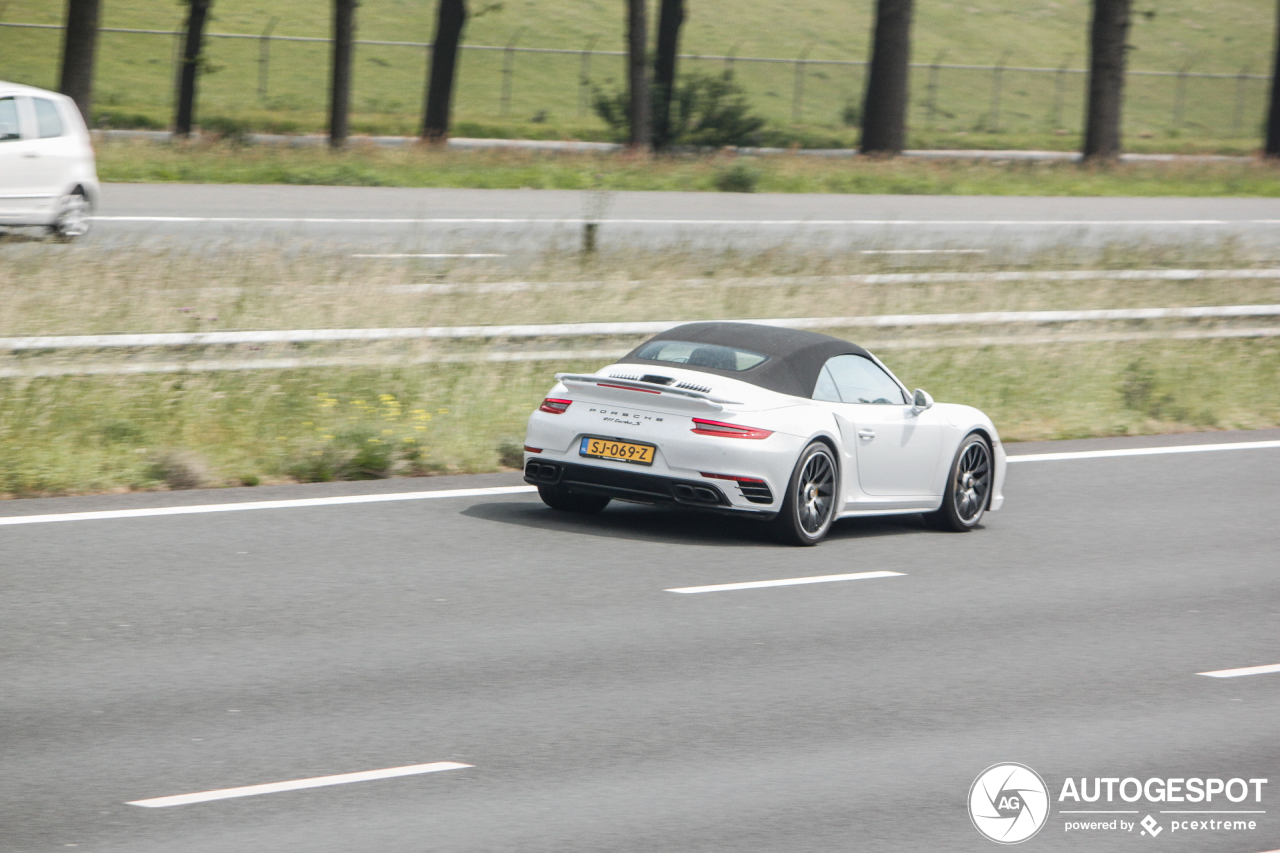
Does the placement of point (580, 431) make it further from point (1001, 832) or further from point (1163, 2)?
point (1163, 2)

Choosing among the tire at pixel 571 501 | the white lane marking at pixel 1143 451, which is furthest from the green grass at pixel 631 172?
the tire at pixel 571 501

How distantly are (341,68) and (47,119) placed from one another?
14.1 m

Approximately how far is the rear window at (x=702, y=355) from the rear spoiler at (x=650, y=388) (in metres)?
0.45

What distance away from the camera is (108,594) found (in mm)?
8273

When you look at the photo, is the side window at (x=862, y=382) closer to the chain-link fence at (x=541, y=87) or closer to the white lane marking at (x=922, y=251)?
the white lane marking at (x=922, y=251)

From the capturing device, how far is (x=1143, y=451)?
14734mm

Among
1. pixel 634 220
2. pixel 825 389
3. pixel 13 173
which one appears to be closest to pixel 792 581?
pixel 825 389

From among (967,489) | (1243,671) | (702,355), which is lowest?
(1243,671)

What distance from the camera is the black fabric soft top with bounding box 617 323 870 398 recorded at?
10.2m

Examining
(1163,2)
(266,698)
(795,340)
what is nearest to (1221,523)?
→ (795,340)

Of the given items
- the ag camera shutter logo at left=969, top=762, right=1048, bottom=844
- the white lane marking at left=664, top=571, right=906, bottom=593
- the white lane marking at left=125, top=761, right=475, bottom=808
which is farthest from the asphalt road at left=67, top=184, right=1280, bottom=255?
the ag camera shutter logo at left=969, top=762, right=1048, bottom=844

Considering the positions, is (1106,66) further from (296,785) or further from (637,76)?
(296,785)

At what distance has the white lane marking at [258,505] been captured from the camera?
989 cm

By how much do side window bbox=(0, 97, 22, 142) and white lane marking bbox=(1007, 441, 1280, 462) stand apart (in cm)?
1150
